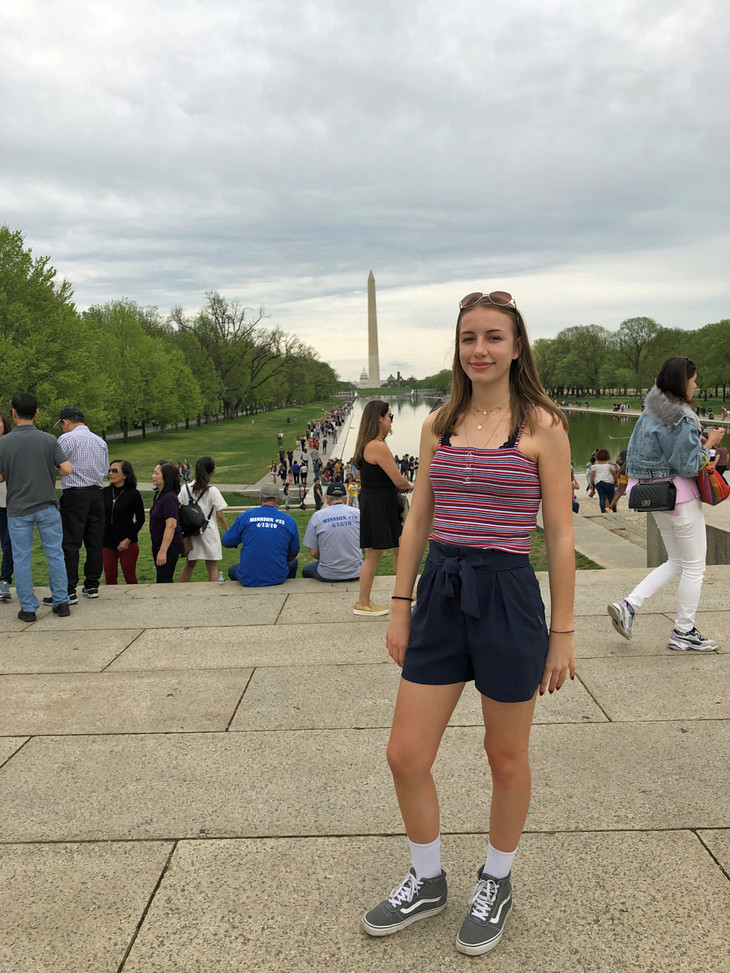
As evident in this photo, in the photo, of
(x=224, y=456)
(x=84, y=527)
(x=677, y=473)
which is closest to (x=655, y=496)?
(x=677, y=473)

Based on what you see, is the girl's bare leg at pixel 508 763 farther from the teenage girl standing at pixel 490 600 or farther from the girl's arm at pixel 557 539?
the girl's arm at pixel 557 539

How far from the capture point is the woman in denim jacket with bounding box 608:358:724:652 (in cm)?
463

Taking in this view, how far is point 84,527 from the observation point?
713cm

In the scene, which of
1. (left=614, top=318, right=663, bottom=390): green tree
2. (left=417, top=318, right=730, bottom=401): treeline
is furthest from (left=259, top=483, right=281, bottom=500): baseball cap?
(left=614, top=318, right=663, bottom=390): green tree

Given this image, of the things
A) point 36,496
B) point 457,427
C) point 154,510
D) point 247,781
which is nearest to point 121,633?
point 36,496

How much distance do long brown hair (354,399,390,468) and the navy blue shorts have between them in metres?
3.60

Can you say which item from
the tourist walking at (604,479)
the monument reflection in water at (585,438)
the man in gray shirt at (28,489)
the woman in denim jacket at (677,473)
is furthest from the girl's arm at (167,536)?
the monument reflection in water at (585,438)

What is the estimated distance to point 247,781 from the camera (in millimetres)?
3363

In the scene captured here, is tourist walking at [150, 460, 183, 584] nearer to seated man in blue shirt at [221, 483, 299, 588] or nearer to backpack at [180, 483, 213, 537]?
backpack at [180, 483, 213, 537]

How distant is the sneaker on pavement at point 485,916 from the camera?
88.8 inches

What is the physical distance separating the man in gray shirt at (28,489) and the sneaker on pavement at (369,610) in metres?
2.45

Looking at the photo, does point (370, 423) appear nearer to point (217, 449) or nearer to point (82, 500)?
point (82, 500)

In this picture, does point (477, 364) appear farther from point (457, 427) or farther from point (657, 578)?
point (657, 578)

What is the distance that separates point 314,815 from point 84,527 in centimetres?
482
